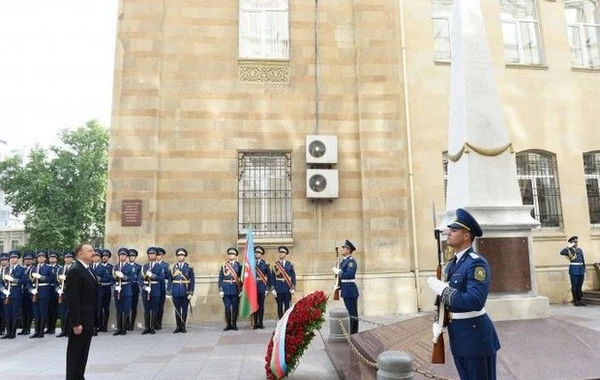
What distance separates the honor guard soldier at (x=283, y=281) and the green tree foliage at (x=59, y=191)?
2665cm

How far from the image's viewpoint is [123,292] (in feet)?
32.3

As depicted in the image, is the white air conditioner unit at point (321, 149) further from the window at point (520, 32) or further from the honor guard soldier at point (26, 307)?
the honor guard soldier at point (26, 307)

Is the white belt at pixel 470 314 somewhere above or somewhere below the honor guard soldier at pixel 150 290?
above

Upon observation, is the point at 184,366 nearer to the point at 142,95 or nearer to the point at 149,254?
the point at 149,254

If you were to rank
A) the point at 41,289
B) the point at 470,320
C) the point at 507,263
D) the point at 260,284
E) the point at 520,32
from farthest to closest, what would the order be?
the point at 520,32 → the point at 260,284 → the point at 41,289 → the point at 507,263 → the point at 470,320

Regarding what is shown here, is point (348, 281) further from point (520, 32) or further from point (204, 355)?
point (520, 32)

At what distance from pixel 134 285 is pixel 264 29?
7.98 metres

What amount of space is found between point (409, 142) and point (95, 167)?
3007 centimetres

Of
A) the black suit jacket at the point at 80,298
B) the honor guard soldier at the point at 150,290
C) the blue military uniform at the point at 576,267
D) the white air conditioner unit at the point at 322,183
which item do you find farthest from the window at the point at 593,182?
the black suit jacket at the point at 80,298

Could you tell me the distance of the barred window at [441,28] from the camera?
13.1 meters

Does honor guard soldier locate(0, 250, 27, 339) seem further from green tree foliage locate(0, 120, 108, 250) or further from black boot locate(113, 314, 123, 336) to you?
green tree foliage locate(0, 120, 108, 250)

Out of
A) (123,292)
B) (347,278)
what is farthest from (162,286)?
(347,278)

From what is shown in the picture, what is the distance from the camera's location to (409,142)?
12.3 m

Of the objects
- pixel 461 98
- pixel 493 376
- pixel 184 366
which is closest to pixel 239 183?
pixel 184 366
